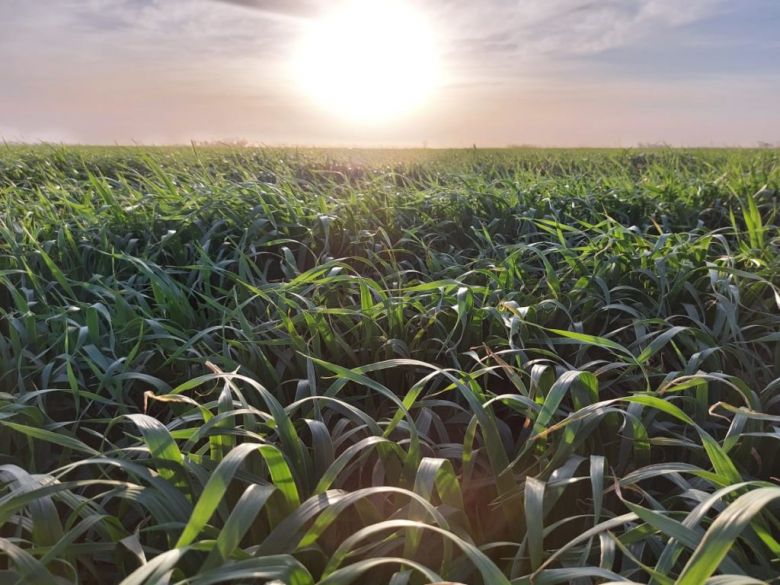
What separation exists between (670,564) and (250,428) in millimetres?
868

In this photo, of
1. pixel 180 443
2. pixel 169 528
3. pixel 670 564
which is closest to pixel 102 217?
pixel 180 443

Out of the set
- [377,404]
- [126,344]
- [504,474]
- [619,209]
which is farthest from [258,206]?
[504,474]

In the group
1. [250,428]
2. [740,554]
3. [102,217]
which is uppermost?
[102,217]

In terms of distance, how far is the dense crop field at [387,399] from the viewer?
3.65ft

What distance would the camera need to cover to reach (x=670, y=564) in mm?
1033

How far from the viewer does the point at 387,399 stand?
6.58ft

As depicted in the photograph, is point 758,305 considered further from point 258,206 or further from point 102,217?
point 102,217

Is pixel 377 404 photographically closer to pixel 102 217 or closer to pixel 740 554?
pixel 740 554

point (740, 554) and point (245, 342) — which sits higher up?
point (245, 342)

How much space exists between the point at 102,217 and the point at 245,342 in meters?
1.78

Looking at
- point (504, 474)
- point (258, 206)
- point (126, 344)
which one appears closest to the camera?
point (504, 474)

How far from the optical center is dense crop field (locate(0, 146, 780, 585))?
1.11 meters

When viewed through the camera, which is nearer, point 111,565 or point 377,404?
point 111,565

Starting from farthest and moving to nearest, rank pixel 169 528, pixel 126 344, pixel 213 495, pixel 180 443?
1. pixel 126 344
2. pixel 180 443
3. pixel 169 528
4. pixel 213 495
